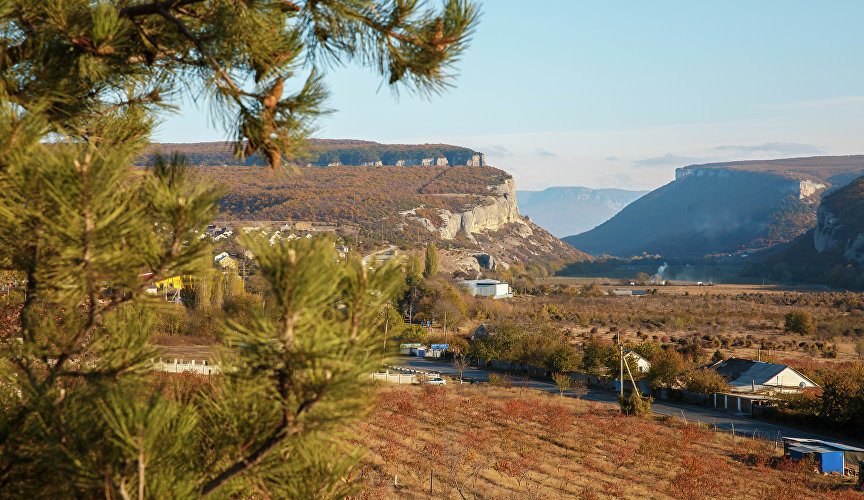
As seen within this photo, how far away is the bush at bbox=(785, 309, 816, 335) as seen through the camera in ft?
198

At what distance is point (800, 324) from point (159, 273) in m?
69.8

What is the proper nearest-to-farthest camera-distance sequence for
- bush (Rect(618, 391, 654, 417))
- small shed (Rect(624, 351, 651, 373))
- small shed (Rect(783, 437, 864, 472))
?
small shed (Rect(783, 437, 864, 472)), bush (Rect(618, 391, 654, 417)), small shed (Rect(624, 351, 651, 373))

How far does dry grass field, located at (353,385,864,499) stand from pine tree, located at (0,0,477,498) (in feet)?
37.0

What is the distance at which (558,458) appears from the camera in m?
21.8

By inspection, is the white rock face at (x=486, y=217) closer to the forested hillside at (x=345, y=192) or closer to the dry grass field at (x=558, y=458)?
the forested hillside at (x=345, y=192)

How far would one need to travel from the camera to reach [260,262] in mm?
2113

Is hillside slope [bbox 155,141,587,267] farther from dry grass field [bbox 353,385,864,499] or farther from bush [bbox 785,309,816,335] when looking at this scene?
dry grass field [bbox 353,385,864,499]

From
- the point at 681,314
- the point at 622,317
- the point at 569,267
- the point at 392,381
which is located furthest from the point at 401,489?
the point at 569,267

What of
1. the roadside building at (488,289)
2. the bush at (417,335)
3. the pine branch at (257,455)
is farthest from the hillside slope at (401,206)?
the pine branch at (257,455)

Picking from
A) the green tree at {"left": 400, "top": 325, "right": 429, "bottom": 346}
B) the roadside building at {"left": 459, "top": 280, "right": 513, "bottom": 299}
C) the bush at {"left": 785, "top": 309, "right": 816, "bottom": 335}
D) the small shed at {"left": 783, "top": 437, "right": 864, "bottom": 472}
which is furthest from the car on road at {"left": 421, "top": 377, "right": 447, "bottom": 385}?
the roadside building at {"left": 459, "top": 280, "right": 513, "bottom": 299}

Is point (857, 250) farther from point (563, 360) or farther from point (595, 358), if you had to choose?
point (563, 360)

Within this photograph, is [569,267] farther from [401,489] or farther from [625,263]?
[401,489]

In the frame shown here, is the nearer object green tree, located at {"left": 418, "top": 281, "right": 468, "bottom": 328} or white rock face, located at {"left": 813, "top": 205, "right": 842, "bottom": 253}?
green tree, located at {"left": 418, "top": 281, "right": 468, "bottom": 328}

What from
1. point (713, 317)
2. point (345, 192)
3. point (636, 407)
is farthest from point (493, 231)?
point (636, 407)
